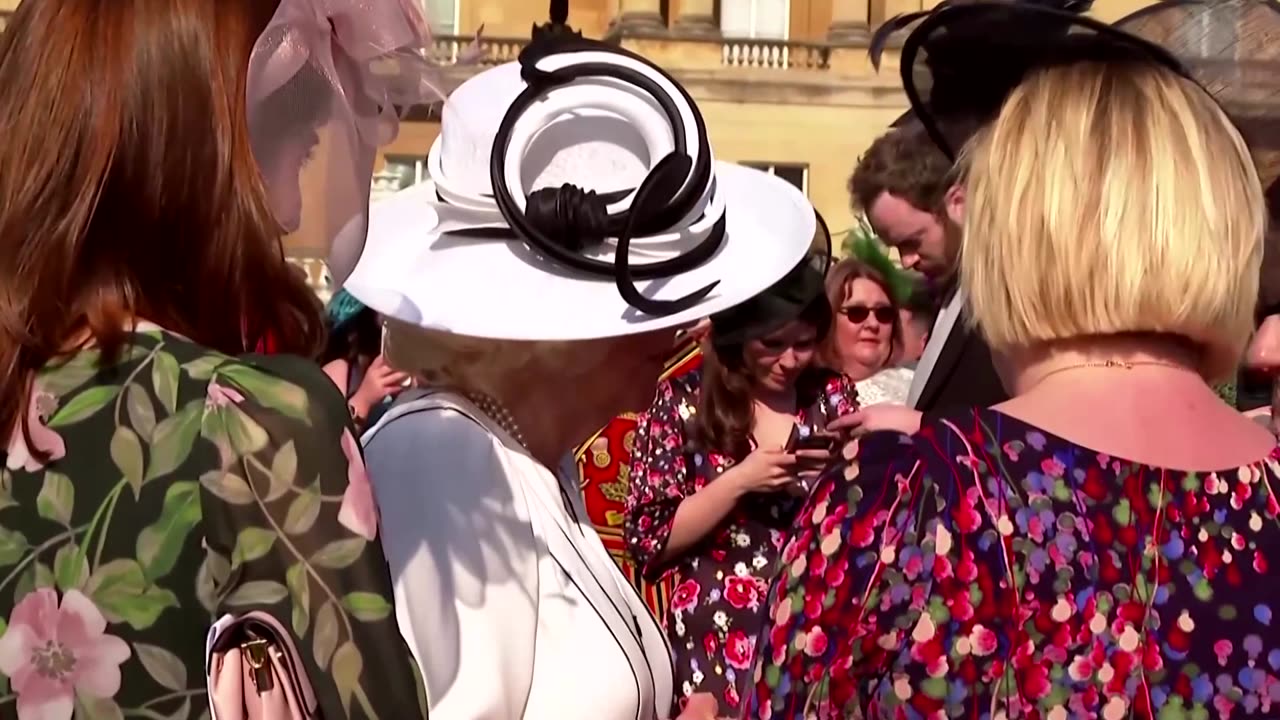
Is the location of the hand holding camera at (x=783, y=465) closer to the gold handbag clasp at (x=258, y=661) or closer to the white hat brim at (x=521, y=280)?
the white hat brim at (x=521, y=280)

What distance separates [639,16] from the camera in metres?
23.2

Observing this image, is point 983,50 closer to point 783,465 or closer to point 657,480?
point 783,465

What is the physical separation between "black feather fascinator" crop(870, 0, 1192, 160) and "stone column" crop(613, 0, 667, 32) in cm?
2059

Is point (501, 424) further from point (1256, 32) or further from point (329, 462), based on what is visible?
point (1256, 32)

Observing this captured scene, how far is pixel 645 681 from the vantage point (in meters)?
2.18

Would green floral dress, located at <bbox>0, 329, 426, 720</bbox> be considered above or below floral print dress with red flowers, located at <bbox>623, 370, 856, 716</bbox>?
above

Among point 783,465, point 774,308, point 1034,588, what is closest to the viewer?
point 1034,588

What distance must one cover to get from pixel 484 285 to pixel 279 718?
35.3 inches

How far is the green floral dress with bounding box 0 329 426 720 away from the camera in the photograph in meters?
1.50

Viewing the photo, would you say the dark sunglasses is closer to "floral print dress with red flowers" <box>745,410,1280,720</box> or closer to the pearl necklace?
the pearl necklace

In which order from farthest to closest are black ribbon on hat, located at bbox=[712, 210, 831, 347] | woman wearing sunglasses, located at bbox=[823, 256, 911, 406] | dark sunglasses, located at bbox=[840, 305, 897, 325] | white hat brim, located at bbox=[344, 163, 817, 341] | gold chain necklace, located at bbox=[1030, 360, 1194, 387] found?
dark sunglasses, located at bbox=[840, 305, 897, 325] → woman wearing sunglasses, located at bbox=[823, 256, 911, 406] → black ribbon on hat, located at bbox=[712, 210, 831, 347] → white hat brim, located at bbox=[344, 163, 817, 341] → gold chain necklace, located at bbox=[1030, 360, 1194, 387]

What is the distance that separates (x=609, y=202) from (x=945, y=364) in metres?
1.25

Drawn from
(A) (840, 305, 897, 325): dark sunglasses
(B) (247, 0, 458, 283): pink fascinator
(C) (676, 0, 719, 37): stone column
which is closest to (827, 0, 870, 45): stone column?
(C) (676, 0, 719, 37): stone column

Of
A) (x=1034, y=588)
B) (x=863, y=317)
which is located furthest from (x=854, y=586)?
(x=863, y=317)
